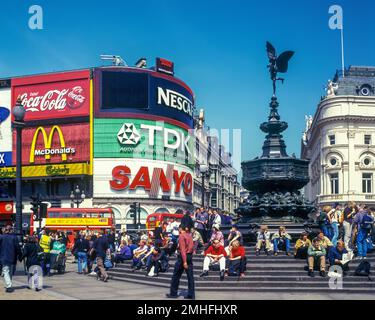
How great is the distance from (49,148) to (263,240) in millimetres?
57354

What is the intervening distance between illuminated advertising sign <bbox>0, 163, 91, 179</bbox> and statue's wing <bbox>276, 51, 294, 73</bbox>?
5193 cm

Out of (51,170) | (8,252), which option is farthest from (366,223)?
(51,170)

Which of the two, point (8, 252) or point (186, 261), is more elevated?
point (8, 252)

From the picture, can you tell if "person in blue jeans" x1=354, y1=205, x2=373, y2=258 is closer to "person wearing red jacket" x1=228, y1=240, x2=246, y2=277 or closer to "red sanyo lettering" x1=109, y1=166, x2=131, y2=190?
"person wearing red jacket" x1=228, y1=240, x2=246, y2=277

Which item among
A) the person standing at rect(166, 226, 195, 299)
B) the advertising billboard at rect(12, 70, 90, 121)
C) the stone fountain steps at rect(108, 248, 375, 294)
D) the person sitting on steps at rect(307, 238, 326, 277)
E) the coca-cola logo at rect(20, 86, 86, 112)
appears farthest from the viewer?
the coca-cola logo at rect(20, 86, 86, 112)

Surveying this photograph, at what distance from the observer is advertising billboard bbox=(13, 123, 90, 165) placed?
7000 cm

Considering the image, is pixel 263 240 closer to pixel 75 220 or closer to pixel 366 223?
pixel 366 223

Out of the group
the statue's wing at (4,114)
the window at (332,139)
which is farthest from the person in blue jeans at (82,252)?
the statue's wing at (4,114)

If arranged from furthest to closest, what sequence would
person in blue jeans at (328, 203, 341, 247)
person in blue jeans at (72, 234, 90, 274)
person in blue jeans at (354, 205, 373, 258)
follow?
person in blue jeans at (72, 234, 90, 274) < person in blue jeans at (328, 203, 341, 247) < person in blue jeans at (354, 205, 373, 258)

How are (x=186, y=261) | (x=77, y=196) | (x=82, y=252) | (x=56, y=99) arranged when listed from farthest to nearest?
1. (x=56, y=99)
2. (x=77, y=196)
3. (x=82, y=252)
4. (x=186, y=261)

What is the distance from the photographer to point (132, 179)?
2753 inches

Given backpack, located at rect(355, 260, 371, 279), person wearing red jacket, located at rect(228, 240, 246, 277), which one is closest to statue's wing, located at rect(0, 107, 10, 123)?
person wearing red jacket, located at rect(228, 240, 246, 277)
